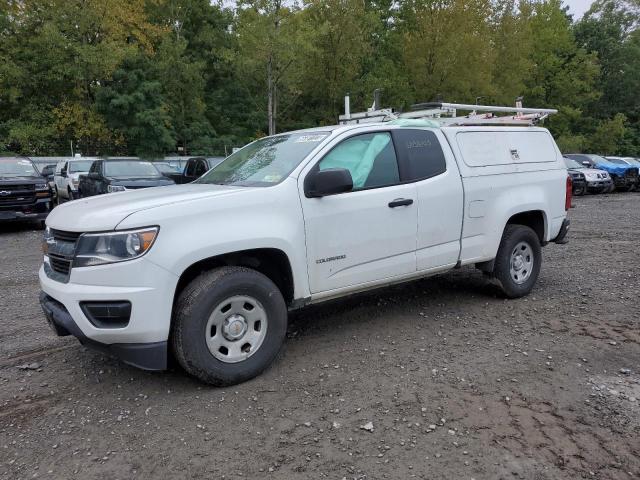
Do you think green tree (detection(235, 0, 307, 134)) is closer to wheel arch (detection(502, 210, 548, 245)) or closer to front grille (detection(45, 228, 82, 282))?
wheel arch (detection(502, 210, 548, 245))

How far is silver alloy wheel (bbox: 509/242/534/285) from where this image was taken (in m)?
5.58

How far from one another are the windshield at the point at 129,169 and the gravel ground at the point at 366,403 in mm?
7669

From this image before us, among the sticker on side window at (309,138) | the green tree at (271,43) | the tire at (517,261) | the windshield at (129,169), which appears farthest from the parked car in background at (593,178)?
the sticker on side window at (309,138)

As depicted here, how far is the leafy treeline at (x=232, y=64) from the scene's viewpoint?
24797 millimetres

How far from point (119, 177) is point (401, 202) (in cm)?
964

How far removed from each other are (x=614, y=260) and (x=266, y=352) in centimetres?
613

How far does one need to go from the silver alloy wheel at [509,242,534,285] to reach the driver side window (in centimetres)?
186

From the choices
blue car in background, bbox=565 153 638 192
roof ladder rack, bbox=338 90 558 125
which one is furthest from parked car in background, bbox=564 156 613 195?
roof ladder rack, bbox=338 90 558 125

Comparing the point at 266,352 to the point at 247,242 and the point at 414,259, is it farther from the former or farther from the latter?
the point at 414,259

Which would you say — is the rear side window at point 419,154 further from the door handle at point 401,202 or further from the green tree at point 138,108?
the green tree at point 138,108

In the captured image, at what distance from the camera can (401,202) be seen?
4480mm

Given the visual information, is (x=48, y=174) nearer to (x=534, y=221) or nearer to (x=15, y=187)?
(x=15, y=187)

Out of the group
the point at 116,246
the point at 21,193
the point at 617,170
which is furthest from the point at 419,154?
the point at 617,170

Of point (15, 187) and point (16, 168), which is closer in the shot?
point (15, 187)
